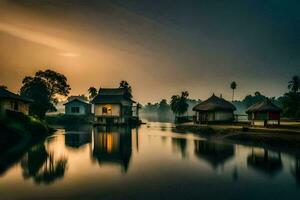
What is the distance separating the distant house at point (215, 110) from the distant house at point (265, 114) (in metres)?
11.8

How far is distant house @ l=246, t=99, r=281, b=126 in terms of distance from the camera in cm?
4312

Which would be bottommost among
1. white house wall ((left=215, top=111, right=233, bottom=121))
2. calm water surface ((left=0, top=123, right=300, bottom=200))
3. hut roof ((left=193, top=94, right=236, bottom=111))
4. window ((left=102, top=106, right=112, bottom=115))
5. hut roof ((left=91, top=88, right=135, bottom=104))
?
calm water surface ((left=0, top=123, right=300, bottom=200))

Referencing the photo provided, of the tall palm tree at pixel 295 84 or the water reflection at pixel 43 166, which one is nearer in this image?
the water reflection at pixel 43 166

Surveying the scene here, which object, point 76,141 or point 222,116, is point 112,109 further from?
point 76,141

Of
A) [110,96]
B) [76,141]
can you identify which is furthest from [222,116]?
[110,96]

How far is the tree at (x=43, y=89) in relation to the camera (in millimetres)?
70375

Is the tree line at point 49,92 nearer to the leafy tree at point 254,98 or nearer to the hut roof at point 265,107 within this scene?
the hut roof at point 265,107

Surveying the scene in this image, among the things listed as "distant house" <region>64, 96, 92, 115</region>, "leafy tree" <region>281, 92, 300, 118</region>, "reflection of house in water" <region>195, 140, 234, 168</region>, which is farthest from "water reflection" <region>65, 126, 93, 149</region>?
"leafy tree" <region>281, 92, 300, 118</region>

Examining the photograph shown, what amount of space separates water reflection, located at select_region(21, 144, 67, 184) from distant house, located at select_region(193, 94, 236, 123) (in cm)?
3818

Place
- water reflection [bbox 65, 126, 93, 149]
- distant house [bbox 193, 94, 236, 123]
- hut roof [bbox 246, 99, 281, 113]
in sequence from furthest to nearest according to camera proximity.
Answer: distant house [bbox 193, 94, 236, 123], hut roof [bbox 246, 99, 281, 113], water reflection [bbox 65, 126, 93, 149]

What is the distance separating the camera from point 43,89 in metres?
76.8

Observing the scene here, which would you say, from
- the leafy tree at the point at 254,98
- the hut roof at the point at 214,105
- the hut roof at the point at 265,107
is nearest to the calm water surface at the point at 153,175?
the hut roof at the point at 265,107

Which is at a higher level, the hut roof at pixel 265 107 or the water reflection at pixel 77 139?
the hut roof at pixel 265 107

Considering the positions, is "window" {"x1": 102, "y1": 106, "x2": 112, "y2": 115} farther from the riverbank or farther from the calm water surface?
the calm water surface
